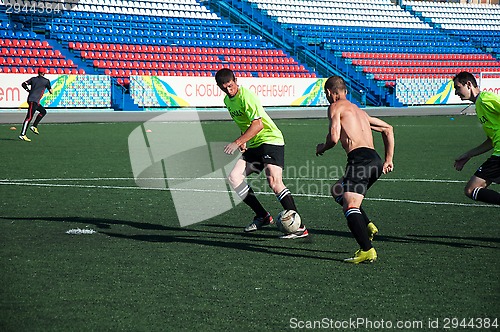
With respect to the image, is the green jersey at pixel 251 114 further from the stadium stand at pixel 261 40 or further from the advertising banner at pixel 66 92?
the stadium stand at pixel 261 40

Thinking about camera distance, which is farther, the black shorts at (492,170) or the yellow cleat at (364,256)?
the black shorts at (492,170)

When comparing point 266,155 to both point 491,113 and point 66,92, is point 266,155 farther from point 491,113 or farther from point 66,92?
point 66,92

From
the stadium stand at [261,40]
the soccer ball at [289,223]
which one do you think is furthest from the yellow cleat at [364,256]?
the stadium stand at [261,40]

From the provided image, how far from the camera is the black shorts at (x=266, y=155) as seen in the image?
29.1 feet

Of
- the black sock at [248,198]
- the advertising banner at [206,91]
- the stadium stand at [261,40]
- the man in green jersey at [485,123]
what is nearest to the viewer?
the man in green jersey at [485,123]

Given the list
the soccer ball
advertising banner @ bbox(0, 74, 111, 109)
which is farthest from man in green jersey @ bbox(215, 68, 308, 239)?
advertising banner @ bbox(0, 74, 111, 109)

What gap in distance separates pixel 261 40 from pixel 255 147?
114ft

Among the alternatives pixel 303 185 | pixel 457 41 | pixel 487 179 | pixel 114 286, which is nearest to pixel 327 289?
pixel 114 286

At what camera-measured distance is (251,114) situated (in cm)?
862

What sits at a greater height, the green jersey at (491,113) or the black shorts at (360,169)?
the green jersey at (491,113)

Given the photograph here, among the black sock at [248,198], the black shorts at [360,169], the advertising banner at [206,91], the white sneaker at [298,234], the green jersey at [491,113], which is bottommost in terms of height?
the advertising banner at [206,91]

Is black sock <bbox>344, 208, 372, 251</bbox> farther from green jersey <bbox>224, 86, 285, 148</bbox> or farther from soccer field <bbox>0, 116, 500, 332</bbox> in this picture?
green jersey <bbox>224, 86, 285, 148</bbox>

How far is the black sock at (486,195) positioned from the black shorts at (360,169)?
4.37ft

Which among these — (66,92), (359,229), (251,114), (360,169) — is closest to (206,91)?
(66,92)
